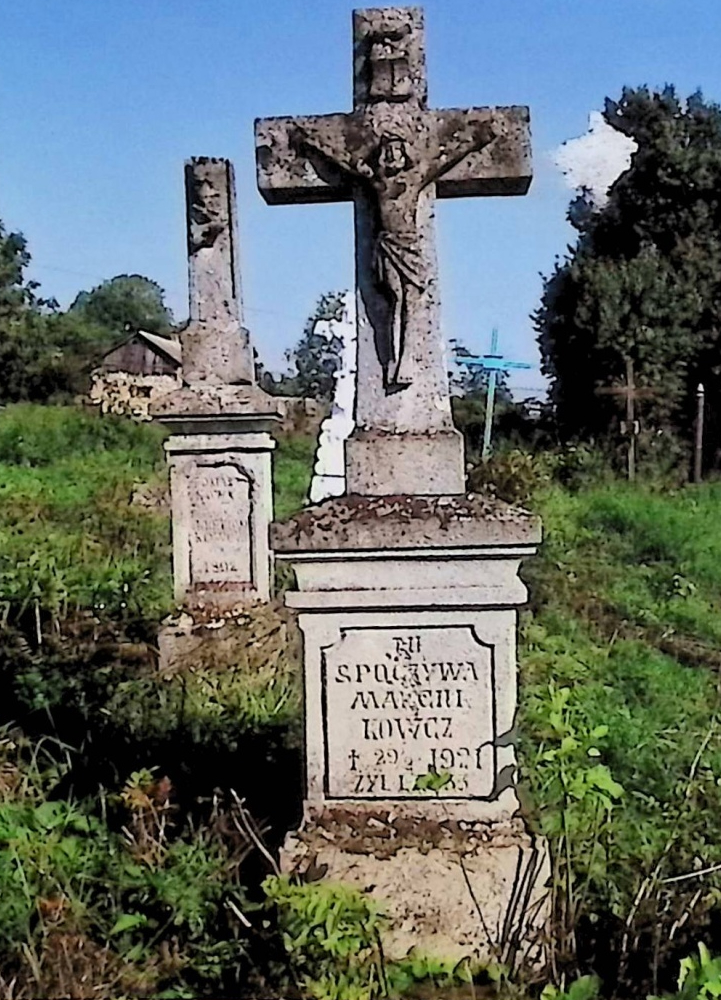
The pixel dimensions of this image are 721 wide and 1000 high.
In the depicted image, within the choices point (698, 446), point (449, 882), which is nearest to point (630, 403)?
point (698, 446)

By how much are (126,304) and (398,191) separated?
212 feet

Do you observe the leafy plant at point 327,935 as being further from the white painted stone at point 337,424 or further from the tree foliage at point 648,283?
the tree foliage at point 648,283

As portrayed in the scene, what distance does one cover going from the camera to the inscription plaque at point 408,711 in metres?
3.83

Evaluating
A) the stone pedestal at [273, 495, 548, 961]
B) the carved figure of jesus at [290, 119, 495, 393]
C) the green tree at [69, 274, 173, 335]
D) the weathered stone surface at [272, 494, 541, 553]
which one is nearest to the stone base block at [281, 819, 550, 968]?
the stone pedestal at [273, 495, 548, 961]

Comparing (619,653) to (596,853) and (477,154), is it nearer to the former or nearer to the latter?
(596,853)

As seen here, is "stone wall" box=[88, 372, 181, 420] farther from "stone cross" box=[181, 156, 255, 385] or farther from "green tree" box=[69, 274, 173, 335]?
"green tree" box=[69, 274, 173, 335]

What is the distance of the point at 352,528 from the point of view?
3.75 metres

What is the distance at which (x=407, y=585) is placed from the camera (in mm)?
3791

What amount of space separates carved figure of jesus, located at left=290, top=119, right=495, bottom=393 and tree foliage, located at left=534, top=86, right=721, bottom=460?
1623 centimetres

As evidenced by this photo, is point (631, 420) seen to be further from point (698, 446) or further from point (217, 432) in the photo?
point (217, 432)

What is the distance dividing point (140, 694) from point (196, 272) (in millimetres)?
2943

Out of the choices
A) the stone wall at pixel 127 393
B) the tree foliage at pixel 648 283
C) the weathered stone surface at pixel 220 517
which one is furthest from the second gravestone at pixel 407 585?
the tree foliage at pixel 648 283

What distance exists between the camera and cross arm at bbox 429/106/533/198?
3971 mm

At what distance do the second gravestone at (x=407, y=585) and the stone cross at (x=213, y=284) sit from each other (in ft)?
12.4
